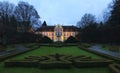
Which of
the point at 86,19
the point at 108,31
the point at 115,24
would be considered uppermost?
the point at 86,19

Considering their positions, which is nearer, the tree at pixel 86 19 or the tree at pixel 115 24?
the tree at pixel 115 24

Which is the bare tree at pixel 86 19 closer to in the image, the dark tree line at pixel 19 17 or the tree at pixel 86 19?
the tree at pixel 86 19

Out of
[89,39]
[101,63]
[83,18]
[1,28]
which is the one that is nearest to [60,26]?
[83,18]

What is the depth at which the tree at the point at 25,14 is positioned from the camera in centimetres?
7244

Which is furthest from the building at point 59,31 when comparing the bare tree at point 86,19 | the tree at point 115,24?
the tree at point 115,24

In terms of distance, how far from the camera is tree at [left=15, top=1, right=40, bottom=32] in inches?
2852

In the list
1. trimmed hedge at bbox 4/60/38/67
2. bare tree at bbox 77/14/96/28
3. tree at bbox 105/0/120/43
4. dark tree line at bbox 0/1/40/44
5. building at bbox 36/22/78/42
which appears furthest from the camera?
building at bbox 36/22/78/42

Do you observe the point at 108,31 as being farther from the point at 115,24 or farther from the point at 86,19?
the point at 86,19

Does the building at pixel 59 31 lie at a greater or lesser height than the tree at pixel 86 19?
lesser

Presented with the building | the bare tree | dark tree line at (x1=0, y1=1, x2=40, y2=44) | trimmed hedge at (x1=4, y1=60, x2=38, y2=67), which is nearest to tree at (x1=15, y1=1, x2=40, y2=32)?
dark tree line at (x1=0, y1=1, x2=40, y2=44)

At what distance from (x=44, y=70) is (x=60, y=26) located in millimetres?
116502

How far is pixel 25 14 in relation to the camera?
73.1 m

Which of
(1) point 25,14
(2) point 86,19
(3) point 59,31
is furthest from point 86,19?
(3) point 59,31

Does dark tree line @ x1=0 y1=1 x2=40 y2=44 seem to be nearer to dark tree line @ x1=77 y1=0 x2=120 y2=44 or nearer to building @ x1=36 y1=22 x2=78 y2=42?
dark tree line @ x1=77 y1=0 x2=120 y2=44
